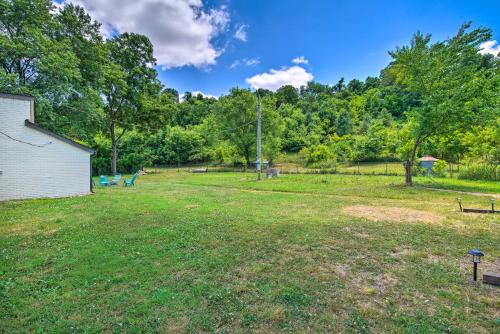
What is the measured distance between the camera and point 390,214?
7559 mm

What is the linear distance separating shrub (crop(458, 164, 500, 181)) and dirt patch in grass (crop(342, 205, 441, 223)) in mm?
13361

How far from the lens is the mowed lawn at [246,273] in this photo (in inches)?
107

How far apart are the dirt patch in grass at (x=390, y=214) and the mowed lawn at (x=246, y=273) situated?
0.09 metres

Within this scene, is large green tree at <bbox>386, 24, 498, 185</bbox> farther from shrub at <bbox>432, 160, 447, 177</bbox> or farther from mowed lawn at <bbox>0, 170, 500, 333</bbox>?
mowed lawn at <bbox>0, 170, 500, 333</bbox>

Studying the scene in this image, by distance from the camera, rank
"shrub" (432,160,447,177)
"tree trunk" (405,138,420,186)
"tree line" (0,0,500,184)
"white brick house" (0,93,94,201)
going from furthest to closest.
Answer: "shrub" (432,160,447,177) → "tree trunk" (405,138,420,186) → "tree line" (0,0,500,184) → "white brick house" (0,93,94,201)

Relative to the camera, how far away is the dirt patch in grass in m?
6.95

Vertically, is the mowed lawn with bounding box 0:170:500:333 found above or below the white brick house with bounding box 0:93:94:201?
below

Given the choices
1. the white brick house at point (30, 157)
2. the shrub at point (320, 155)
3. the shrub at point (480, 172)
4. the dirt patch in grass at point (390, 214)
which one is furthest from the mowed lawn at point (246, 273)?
the shrub at point (320, 155)

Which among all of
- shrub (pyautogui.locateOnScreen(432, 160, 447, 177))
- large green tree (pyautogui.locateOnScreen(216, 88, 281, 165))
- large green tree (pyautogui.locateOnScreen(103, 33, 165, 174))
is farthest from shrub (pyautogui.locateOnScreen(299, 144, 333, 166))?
large green tree (pyautogui.locateOnScreen(103, 33, 165, 174))

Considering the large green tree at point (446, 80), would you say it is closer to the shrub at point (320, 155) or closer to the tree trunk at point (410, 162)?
the tree trunk at point (410, 162)

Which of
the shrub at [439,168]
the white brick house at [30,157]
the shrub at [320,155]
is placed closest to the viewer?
the white brick house at [30,157]

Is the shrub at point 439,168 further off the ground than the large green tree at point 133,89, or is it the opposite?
the large green tree at point 133,89

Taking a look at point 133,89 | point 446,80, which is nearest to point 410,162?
point 446,80

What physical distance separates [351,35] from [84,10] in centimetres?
2086
